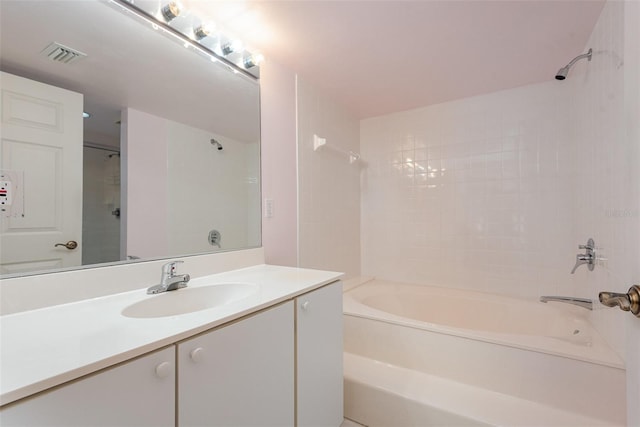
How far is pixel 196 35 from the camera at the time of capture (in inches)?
53.4

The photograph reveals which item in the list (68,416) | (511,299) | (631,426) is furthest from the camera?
(511,299)

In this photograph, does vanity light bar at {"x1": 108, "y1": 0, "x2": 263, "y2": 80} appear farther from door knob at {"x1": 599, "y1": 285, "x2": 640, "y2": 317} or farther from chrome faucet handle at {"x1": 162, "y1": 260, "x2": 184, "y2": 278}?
door knob at {"x1": 599, "y1": 285, "x2": 640, "y2": 317}

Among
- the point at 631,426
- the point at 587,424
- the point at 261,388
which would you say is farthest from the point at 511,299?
the point at 261,388

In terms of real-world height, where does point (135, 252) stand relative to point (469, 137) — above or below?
below

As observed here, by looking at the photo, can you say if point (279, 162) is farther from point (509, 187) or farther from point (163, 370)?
point (509, 187)

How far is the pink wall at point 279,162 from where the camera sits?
5.69 feet

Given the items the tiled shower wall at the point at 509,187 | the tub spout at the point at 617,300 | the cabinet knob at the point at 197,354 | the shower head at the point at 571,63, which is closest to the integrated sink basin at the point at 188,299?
the cabinet knob at the point at 197,354

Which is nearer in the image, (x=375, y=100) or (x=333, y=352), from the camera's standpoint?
(x=333, y=352)

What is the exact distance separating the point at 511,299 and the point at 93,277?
8.08 ft

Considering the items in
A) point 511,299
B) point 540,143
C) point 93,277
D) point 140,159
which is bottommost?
point 511,299

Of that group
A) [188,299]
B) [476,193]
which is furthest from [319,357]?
[476,193]

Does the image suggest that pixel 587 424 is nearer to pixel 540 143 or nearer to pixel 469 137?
pixel 540 143

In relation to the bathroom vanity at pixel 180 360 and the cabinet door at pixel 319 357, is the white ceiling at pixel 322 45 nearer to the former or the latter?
the bathroom vanity at pixel 180 360

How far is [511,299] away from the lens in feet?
6.75
